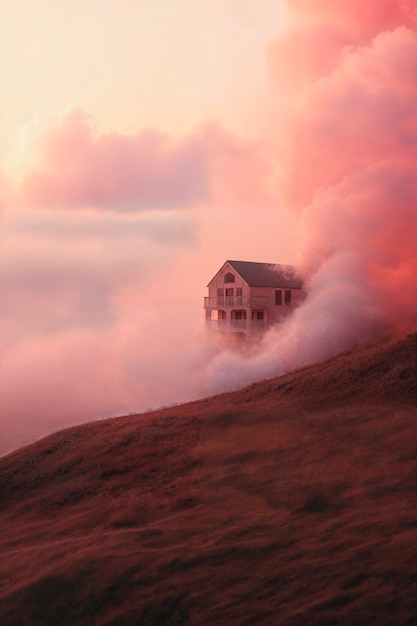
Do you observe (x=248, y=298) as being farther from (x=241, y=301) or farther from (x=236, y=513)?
(x=236, y=513)

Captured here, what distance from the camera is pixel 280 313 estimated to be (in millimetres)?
78062

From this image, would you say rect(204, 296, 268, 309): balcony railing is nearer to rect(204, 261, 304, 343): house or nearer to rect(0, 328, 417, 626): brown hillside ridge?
rect(204, 261, 304, 343): house

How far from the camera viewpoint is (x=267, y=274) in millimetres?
80250

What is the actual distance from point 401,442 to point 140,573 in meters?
12.2

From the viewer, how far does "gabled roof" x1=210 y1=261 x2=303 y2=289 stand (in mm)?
77500

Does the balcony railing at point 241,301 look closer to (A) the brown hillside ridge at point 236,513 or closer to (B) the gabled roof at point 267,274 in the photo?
(B) the gabled roof at point 267,274

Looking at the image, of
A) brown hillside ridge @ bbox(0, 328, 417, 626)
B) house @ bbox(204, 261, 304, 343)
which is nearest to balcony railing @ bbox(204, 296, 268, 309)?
house @ bbox(204, 261, 304, 343)

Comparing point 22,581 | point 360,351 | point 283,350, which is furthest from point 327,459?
point 283,350

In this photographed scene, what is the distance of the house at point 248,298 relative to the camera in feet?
250

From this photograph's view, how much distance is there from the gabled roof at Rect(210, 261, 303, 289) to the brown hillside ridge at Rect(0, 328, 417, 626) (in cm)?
3671

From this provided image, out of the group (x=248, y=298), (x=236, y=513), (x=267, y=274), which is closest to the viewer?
(x=236, y=513)

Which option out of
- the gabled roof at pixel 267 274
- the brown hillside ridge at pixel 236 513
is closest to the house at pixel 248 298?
the gabled roof at pixel 267 274

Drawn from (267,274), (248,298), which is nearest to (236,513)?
(248,298)

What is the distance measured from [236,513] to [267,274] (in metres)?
55.8
